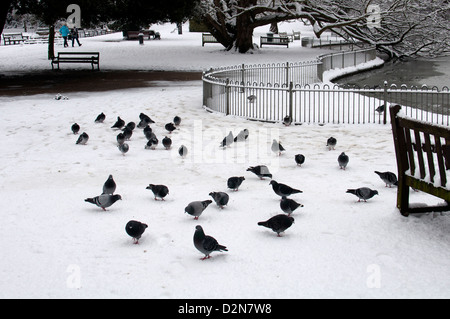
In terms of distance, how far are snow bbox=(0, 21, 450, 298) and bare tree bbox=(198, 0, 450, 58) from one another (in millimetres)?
20477

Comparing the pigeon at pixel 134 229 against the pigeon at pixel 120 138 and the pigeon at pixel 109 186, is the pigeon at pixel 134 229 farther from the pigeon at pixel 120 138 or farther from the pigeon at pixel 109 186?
the pigeon at pixel 120 138

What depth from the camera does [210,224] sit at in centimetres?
784

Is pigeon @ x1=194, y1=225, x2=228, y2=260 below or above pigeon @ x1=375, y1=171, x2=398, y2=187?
above

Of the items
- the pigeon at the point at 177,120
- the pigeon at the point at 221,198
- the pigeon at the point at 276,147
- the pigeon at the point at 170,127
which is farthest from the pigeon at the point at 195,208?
the pigeon at the point at 177,120

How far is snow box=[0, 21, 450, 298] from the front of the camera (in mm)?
5957

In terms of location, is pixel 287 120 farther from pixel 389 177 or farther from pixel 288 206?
pixel 288 206

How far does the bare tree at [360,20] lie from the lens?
108ft

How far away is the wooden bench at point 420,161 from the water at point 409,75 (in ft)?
66.7

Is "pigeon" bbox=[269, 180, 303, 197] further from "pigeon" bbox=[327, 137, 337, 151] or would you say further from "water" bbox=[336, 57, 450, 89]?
"water" bbox=[336, 57, 450, 89]

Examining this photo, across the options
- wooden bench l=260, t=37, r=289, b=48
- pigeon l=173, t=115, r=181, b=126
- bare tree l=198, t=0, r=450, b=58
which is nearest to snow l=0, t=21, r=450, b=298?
pigeon l=173, t=115, r=181, b=126

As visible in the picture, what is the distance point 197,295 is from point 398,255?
238 centimetres

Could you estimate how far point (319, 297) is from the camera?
5.59 metres

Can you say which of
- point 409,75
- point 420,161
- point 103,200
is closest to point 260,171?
point 103,200

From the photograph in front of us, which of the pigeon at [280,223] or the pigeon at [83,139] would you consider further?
the pigeon at [83,139]
